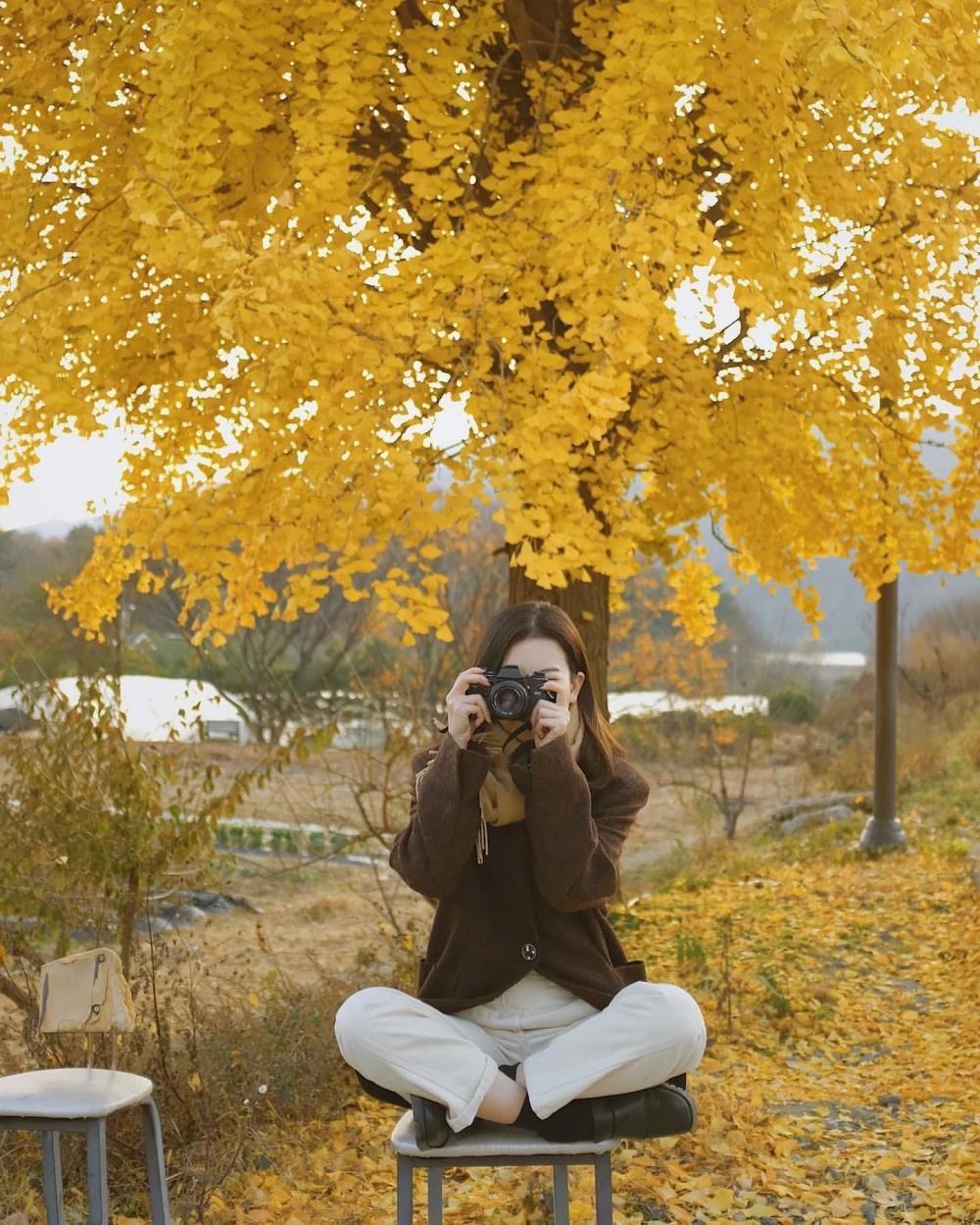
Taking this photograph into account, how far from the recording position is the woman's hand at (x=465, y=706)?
209 centimetres

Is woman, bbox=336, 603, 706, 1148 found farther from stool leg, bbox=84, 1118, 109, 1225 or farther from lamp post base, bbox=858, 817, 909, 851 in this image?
lamp post base, bbox=858, 817, 909, 851

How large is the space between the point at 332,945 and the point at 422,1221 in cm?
336

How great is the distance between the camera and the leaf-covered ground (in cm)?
295

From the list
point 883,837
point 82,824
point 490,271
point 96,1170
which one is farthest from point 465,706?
point 883,837

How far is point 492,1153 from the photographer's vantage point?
1.87 meters

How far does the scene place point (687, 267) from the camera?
3580mm

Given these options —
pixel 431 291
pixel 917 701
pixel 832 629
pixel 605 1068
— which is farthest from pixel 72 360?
pixel 832 629

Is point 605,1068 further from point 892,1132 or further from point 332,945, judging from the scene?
point 332,945

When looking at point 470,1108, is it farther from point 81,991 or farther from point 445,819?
point 81,991

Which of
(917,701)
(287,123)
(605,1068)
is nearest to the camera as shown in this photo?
(605,1068)

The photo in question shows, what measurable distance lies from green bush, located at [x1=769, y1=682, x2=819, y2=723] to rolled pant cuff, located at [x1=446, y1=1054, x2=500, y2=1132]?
13.6 metres

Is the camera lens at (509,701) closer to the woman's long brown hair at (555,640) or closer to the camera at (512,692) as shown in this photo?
the camera at (512,692)

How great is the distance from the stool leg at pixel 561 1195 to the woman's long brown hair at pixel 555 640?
2.33 ft

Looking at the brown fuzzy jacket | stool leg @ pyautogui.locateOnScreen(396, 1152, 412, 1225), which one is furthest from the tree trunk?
stool leg @ pyautogui.locateOnScreen(396, 1152, 412, 1225)
